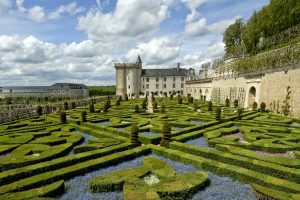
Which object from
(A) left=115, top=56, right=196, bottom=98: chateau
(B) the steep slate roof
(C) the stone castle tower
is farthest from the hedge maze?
(B) the steep slate roof

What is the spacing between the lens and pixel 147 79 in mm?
80750

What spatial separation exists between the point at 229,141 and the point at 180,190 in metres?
6.49

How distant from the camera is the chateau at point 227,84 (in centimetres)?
2495

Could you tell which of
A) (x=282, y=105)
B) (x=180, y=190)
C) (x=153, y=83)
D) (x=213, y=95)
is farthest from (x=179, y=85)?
(x=180, y=190)

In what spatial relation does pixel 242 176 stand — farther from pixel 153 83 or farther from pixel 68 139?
pixel 153 83

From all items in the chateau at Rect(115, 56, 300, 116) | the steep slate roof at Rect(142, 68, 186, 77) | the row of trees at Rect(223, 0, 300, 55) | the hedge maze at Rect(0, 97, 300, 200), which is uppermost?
the row of trees at Rect(223, 0, 300, 55)

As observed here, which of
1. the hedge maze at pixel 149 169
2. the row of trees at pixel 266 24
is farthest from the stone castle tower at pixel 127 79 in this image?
the hedge maze at pixel 149 169

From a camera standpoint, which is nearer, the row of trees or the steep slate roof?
the row of trees

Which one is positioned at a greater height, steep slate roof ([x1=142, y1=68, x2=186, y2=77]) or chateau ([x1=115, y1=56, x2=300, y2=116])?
steep slate roof ([x1=142, y1=68, x2=186, y2=77])

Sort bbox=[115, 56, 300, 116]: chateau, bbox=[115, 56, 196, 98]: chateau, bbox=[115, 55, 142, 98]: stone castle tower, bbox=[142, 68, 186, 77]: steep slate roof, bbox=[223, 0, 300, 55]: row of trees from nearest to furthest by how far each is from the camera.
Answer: bbox=[115, 56, 300, 116]: chateau, bbox=[223, 0, 300, 55]: row of trees, bbox=[115, 55, 142, 98]: stone castle tower, bbox=[115, 56, 196, 98]: chateau, bbox=[142, 68, 186, 77]: steep slate roof

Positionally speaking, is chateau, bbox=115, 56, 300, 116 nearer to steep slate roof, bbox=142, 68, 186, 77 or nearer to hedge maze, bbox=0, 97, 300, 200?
steep slate roof, bbox=142, 68, 186, 77

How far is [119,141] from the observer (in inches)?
523

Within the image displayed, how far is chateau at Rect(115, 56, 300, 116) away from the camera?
2495 centimetres

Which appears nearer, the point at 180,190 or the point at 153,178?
the point at 180,190
